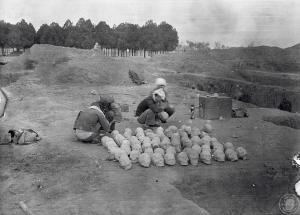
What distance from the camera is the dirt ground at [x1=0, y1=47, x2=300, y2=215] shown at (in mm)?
4430

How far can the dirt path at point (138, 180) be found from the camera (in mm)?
4430

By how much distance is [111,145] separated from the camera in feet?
20.7

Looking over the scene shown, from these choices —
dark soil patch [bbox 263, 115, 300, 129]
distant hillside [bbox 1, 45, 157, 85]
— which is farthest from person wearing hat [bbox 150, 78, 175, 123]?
distant hillside [bbox 1, 45, 157, 85]

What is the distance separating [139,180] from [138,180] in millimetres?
13

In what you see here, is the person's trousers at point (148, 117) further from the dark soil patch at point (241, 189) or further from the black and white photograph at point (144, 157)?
the dark soil patch at point (241, 189)

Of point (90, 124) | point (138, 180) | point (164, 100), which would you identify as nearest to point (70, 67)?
point (164, 100)

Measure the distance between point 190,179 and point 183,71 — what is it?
788 inches

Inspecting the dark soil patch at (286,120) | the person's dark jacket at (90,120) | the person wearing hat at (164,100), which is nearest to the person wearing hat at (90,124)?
Result: the person's dark jacket at (90,120)

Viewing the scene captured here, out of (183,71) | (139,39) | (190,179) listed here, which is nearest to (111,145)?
(190,179)

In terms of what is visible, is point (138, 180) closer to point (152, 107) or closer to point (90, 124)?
point (90, 124)

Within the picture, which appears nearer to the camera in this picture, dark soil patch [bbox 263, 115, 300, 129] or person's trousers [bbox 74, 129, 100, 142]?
person's trousers [bbox 74, 129, 100, 142]

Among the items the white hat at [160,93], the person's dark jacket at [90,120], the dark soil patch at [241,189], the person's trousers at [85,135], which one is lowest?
the dark soil patch at [241,189]

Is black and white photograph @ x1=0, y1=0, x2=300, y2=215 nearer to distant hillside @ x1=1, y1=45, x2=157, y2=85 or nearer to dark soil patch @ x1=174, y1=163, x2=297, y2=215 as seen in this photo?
dark soil patch @ x1=174, y1=163, x2=297, y2=215

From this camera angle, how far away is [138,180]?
511 centimetres
